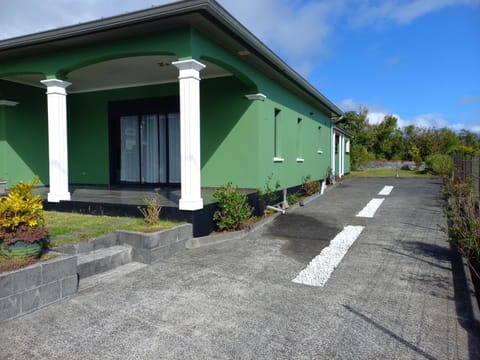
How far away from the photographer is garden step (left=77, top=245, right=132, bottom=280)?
13.6 ft

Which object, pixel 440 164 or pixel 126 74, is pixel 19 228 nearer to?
pixel 126 74

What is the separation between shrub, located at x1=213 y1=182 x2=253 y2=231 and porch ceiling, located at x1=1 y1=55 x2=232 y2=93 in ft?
9.46

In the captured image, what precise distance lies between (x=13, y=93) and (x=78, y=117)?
5.79 ft

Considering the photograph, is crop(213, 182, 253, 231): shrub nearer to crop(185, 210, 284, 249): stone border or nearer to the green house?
crop(185, 210, 284, 249): stone border

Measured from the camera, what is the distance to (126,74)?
856 cm

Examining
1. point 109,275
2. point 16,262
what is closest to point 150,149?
point 109,275

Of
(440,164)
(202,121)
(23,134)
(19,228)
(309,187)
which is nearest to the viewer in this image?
(19,228)

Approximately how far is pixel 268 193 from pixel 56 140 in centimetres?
477

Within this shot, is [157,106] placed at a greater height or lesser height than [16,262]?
greater

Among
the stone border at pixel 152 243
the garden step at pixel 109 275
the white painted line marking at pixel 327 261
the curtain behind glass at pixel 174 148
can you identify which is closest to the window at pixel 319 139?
the curtain behind glass at pixel 174 148

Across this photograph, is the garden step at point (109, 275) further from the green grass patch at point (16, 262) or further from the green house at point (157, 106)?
the green house at point (157, 106)

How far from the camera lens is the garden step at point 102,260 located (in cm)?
414

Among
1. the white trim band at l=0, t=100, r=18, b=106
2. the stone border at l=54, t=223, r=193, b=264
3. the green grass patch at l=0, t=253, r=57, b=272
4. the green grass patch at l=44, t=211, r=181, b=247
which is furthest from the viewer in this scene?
the white trim band at l=0, t=100, r=18, b=106

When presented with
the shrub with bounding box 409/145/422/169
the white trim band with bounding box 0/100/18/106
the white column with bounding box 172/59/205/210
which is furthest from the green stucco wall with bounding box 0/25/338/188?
the shrub with bounding box 409/145/422/169
